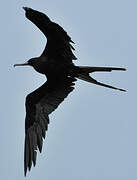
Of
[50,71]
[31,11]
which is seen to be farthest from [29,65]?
[31,11]

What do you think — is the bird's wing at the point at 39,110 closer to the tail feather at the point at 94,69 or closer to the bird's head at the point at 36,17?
the tail feather at the point at 94,69

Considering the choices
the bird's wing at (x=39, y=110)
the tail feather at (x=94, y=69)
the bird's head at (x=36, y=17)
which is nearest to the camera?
the bird's head at (x=36, y=17)

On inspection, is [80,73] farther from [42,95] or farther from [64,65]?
[42,95]

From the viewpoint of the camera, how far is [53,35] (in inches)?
481

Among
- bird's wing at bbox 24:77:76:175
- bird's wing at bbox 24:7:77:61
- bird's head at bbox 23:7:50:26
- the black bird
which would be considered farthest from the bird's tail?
bird's head at bbox 23:7:50:26

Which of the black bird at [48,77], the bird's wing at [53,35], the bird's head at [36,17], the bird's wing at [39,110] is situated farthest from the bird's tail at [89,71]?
the bird's head at [36,17]

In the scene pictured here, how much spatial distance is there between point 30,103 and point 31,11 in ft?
6.95

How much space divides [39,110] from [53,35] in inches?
67.0

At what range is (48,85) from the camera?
1331 centimetres

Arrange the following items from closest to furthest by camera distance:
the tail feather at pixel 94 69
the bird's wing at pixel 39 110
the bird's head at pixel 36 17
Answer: the bird's head at pixel 36 17, the tail feather at pixel 94 69, the bird's wing at pixel 39 110

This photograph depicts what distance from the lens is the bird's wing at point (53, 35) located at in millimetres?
11883

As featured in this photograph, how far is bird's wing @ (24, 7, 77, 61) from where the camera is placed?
1188 centimetres

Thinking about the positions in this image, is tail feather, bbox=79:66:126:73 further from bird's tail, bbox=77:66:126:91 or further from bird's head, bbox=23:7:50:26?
bird's head, bbox=23:7:50:26

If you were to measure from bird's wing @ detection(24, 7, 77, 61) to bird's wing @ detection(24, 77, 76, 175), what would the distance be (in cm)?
59
